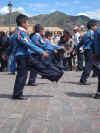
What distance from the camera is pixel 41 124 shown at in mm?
5250

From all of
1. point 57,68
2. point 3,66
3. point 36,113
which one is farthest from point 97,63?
point 3,66

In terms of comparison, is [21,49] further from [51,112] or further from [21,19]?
[51,112]

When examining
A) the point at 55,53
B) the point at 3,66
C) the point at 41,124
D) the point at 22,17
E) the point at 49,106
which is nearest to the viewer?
the point at 41,124

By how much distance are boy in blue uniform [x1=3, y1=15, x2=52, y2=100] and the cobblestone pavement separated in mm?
364

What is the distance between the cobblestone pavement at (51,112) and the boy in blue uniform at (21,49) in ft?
1.19

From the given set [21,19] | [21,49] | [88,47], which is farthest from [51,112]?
[88,47]

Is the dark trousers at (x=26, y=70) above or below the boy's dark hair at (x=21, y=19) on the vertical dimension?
below

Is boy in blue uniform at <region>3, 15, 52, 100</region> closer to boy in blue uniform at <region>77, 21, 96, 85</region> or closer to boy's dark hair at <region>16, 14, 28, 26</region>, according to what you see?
boy's dark hair at <region>16, 14, 28, 26</region>

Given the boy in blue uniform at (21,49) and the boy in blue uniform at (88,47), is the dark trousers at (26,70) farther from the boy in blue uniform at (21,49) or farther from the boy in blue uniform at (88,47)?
the boy in blue uniform at (88,47)

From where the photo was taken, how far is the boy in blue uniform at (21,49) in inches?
272

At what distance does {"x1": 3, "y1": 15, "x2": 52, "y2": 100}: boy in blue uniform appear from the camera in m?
6.91

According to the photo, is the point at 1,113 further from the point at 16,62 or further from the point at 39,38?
the point at 39,38

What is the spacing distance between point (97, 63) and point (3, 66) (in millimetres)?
8494

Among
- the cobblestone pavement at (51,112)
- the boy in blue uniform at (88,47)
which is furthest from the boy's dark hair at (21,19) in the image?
the boy in blue uniform at (88,47)
